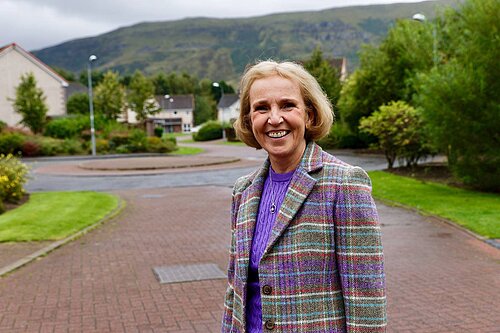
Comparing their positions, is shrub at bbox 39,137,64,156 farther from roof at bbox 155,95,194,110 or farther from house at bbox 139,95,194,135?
roof at bbox 155,95,194,110

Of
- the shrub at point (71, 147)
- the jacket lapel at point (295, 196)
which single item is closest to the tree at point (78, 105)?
the shrub at point (71, 147)

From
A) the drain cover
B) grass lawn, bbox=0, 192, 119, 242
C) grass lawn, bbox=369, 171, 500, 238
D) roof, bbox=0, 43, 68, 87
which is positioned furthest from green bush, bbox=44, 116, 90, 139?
the drain cover

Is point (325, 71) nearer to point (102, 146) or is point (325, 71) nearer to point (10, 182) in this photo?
point (102, 146)

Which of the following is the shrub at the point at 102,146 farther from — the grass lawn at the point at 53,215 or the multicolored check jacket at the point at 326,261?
the multicolored check jacket at the point at 326,261

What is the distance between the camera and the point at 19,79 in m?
60.3

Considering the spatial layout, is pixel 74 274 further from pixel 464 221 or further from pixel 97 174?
pixel 97 174

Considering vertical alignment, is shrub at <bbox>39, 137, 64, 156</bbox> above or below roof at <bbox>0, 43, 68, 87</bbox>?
below

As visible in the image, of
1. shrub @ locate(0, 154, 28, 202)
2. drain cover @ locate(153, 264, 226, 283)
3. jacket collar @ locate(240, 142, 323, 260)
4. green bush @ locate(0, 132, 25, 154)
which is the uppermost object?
jacket collar @ locate(240, 142, 323, 260)

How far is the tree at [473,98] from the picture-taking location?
15477 mm

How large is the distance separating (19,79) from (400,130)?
47.6 metres

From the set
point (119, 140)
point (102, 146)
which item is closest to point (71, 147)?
point (102, 146)

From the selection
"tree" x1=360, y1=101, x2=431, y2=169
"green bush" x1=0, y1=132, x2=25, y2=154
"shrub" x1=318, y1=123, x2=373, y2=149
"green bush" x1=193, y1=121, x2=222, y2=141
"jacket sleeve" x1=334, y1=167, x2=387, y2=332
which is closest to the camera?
"jacket sleeve" x1=334, y1=167, x2=387, y2=332

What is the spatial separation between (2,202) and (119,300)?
9.95 metres

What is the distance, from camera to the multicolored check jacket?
2105 mm
